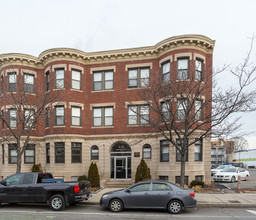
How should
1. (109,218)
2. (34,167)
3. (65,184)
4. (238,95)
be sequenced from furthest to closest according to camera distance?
(34,167)
(238,95)
(65,184)
(109,218)

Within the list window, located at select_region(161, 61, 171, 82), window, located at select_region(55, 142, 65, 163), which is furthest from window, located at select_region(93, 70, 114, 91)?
window, located at select_region(55, 142, 65, 163)

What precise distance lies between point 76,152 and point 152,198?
1122 cm

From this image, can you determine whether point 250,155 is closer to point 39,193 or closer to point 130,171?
point 130,171

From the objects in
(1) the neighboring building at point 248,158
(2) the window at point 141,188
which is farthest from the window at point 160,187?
(1) the neighboring building at point 248,158

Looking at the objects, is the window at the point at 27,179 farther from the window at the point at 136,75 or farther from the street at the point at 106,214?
the window at the point at 136,75

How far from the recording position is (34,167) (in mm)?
19125

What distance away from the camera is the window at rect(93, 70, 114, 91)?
2027cm

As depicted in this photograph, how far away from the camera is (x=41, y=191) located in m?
10.3

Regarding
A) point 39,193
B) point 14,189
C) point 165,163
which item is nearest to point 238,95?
point 165,163

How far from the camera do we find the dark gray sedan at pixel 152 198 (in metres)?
9.42

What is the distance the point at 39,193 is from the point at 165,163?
9.99 meters

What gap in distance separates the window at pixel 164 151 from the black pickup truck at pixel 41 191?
27.6ft

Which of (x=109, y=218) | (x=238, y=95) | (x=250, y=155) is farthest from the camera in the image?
(x=250, y=155)

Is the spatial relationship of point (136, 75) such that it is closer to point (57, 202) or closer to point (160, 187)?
point (160, 187)
